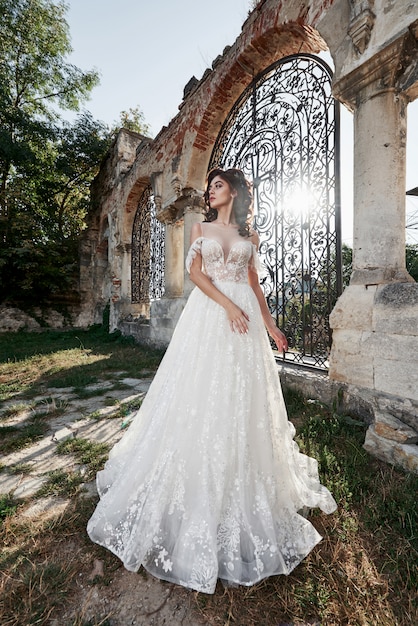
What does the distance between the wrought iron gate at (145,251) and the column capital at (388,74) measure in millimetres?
5514

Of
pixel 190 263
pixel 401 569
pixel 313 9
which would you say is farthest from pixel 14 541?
pixel 313 9

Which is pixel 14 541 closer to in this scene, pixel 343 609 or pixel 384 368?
pixel 343 609

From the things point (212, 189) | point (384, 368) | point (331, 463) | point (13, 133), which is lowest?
point (331, 463)

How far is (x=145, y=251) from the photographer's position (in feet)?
28.8

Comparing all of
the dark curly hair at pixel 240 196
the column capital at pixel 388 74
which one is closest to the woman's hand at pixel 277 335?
the dark curly hair at pixel 240 196

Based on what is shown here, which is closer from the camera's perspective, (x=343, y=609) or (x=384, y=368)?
(x=343, y=609)

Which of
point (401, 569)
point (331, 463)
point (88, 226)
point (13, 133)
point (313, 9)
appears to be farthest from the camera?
point (88, 226)

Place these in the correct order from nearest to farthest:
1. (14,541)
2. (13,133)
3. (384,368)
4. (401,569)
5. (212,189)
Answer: (401,569) < (14,541) < (212,189) < (384,368) < (13,133)

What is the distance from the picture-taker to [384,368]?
7.74 ft

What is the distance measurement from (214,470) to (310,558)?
1.98 ft

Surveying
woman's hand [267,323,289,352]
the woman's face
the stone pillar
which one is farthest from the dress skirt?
the stone pillar

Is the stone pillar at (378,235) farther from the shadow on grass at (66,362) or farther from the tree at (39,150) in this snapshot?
the tree at (39,150)

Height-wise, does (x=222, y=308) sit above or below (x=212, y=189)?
below

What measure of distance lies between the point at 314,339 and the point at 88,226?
1189 cm
